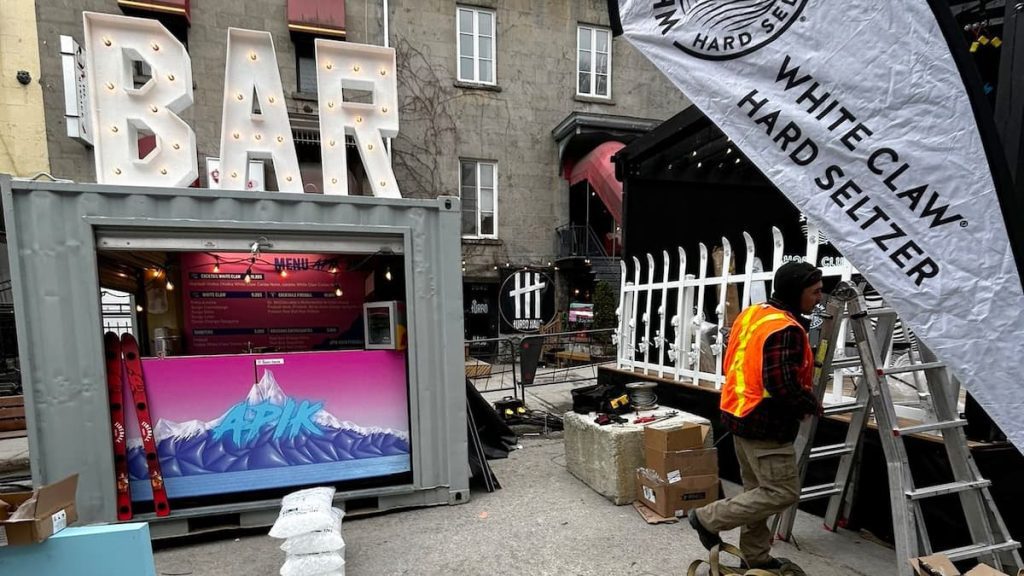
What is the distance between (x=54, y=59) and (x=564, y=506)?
1536 cm

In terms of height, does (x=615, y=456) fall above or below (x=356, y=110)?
below

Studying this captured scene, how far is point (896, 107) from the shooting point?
1.96m

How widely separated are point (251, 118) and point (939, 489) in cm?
552

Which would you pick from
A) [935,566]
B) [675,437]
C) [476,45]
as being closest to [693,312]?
[675,437]

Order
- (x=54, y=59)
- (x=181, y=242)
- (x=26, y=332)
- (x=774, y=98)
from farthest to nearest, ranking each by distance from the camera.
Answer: (x=54, y=59) → (x=181, y=242) → (x=26, y=332) → (x=774, y=98)

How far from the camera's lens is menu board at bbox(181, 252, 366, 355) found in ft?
18.4

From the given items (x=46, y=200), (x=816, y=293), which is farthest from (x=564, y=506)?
(x=46, y=200)

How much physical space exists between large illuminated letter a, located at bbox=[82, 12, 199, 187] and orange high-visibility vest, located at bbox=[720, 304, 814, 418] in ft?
14.4

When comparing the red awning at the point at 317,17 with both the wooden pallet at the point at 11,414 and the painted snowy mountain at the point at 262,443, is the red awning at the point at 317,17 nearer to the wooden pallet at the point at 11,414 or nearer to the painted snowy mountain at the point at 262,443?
the wooden pallet at the point at 11,414

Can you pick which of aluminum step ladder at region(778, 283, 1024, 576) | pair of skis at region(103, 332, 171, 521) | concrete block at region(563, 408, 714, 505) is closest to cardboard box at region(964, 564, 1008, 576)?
aluminum step ladder at region(778, 283, 1024, 576)

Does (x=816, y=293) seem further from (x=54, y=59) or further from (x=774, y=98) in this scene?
(x=54, y=59)

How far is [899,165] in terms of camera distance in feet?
6.38

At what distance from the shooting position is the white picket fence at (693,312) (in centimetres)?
413

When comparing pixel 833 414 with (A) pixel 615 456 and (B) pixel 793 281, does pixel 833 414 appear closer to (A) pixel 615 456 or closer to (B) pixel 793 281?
(B) pixel 793 281
